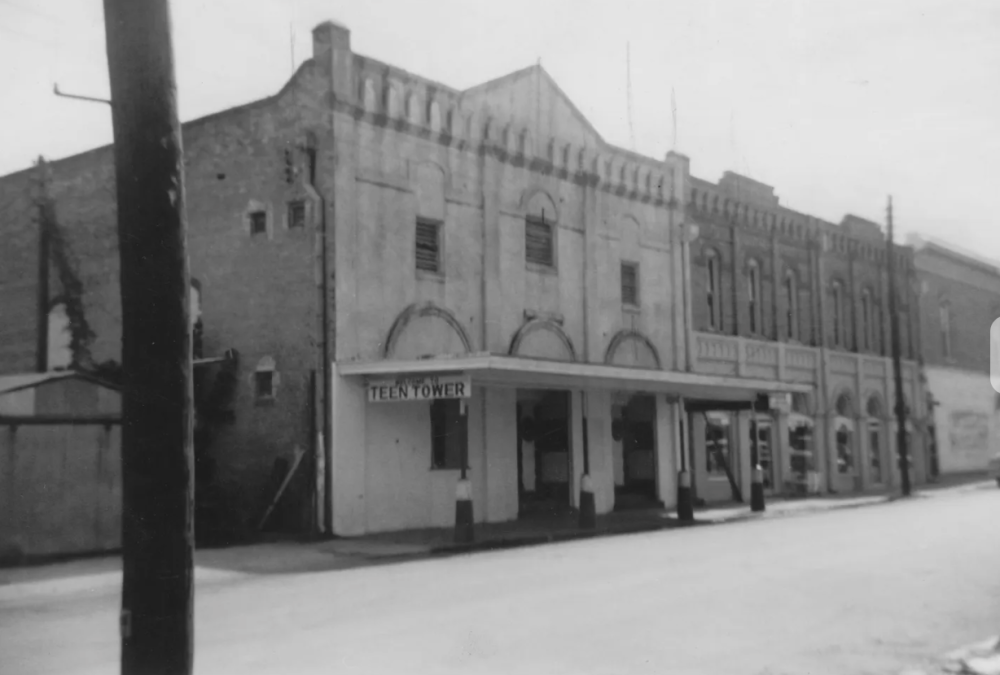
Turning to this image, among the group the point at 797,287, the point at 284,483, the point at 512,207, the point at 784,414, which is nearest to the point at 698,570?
the point at 284,483

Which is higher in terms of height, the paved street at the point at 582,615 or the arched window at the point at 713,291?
the arched window at the point at 713,291

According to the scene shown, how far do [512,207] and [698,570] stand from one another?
1175 centimetres

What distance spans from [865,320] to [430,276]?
2241 cm

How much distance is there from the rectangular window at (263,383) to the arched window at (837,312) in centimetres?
2245

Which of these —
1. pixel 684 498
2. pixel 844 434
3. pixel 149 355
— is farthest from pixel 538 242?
pixel 149 355

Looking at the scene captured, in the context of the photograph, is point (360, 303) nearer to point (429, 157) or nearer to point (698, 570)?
point (429, 157)

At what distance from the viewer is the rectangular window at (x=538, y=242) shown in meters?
23.9

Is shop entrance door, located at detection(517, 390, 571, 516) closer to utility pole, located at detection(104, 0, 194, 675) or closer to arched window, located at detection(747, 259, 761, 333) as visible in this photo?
arched window, located at detection(747, 259, 761, 333)

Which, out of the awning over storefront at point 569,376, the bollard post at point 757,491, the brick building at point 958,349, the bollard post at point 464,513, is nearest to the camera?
the bollard post at point 464,513

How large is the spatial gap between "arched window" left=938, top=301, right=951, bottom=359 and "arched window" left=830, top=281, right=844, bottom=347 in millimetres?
9423

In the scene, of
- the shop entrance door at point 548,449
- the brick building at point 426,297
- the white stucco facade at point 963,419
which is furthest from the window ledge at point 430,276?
the white stucco facade at point 963,419

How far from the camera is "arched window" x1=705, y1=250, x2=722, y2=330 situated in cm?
3033

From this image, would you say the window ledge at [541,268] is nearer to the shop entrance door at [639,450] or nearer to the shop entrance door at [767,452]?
the shop entrance door at [639,450]

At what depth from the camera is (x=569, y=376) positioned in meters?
20.7
